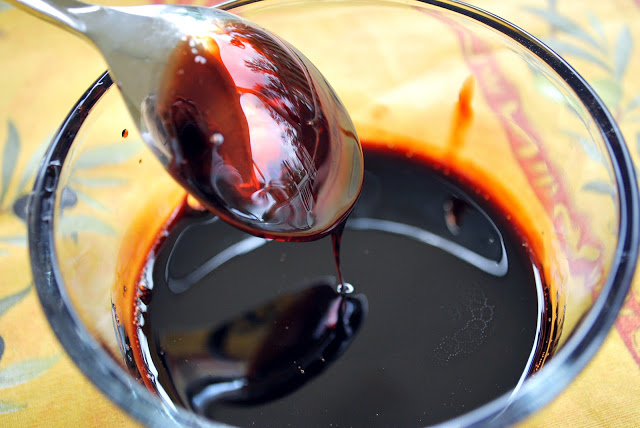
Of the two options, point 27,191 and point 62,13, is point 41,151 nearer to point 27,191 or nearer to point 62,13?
point 27,191

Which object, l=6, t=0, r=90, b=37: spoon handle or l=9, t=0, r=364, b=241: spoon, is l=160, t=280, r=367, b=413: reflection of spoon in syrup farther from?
l=6, t=0, r=90, b=37: spoon handle

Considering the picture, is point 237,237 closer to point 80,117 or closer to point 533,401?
point 80,117

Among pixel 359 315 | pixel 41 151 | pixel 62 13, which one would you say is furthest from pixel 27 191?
pixel 359 315

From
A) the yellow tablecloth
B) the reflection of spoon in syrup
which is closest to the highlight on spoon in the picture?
the reflection of spoon in syrup

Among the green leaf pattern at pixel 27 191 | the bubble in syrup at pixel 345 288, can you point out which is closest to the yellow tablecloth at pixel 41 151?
the green leaf pattern at pixel 27 191

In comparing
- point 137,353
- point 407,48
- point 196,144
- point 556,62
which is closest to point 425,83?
point 407,48
